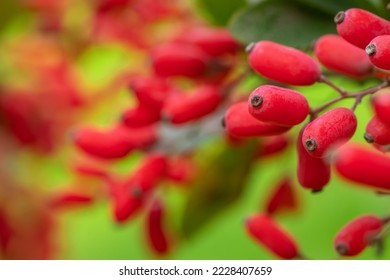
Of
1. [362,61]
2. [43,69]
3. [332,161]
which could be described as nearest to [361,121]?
[362,61]

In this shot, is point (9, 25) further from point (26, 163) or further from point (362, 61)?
point (362, 61)

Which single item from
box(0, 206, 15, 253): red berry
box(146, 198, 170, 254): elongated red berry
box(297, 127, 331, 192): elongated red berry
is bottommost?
box(0, 206, 15, 253): red berry

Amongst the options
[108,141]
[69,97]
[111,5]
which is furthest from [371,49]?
[69,97]

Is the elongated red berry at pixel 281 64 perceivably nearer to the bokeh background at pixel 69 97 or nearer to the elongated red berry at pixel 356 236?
the elongated red berry at pixel 356 236

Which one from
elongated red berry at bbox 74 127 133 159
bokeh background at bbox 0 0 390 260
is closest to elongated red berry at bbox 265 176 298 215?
bokeh background at bbox 0 0 390 260

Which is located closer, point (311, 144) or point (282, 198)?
point (311, 144)

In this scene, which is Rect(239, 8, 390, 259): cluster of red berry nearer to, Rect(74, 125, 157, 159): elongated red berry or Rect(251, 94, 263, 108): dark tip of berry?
Rect(251, 94, 263, 108): dark tip of berry

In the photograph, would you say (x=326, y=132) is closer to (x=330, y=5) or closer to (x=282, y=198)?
(x=330, y=5)
